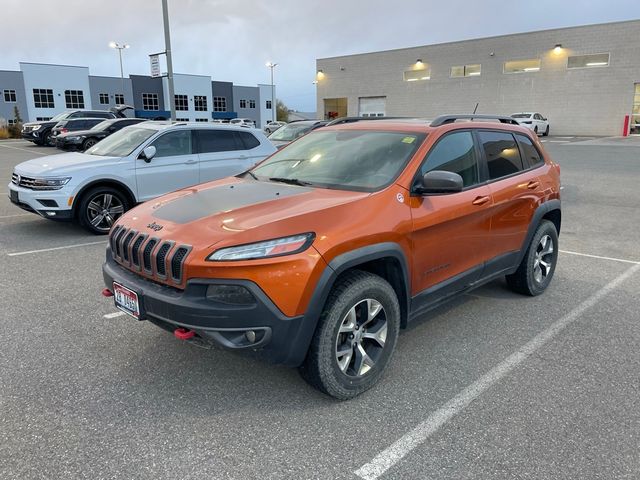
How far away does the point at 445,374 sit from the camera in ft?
11.5

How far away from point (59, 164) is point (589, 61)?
36.3m

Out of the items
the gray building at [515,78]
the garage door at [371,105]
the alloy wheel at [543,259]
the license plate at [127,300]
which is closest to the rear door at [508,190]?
the alloy wheel at [543,259]

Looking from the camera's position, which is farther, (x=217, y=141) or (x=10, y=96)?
(x=10, y=96)

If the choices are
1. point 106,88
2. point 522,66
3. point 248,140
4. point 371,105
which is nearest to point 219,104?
point 106,88

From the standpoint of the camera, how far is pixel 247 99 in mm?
76750

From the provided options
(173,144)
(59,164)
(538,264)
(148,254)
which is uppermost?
(173,144)

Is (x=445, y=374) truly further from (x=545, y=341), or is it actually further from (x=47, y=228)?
(x=47, y=228)

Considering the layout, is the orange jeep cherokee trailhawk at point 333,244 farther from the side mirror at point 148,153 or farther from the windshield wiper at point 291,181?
the side mirror at point 148,153

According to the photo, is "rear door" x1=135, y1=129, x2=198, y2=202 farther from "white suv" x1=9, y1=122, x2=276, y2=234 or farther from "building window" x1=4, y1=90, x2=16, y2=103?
"building window" x1=4, y1=90, x2=16, y2=103

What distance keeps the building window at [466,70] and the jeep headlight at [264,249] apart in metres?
40.6

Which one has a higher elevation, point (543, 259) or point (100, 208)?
point (100, 208)

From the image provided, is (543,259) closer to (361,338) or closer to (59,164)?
(361,338)

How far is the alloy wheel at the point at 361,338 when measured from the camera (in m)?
3.13

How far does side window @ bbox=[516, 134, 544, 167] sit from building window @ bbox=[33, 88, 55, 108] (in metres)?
67.2
